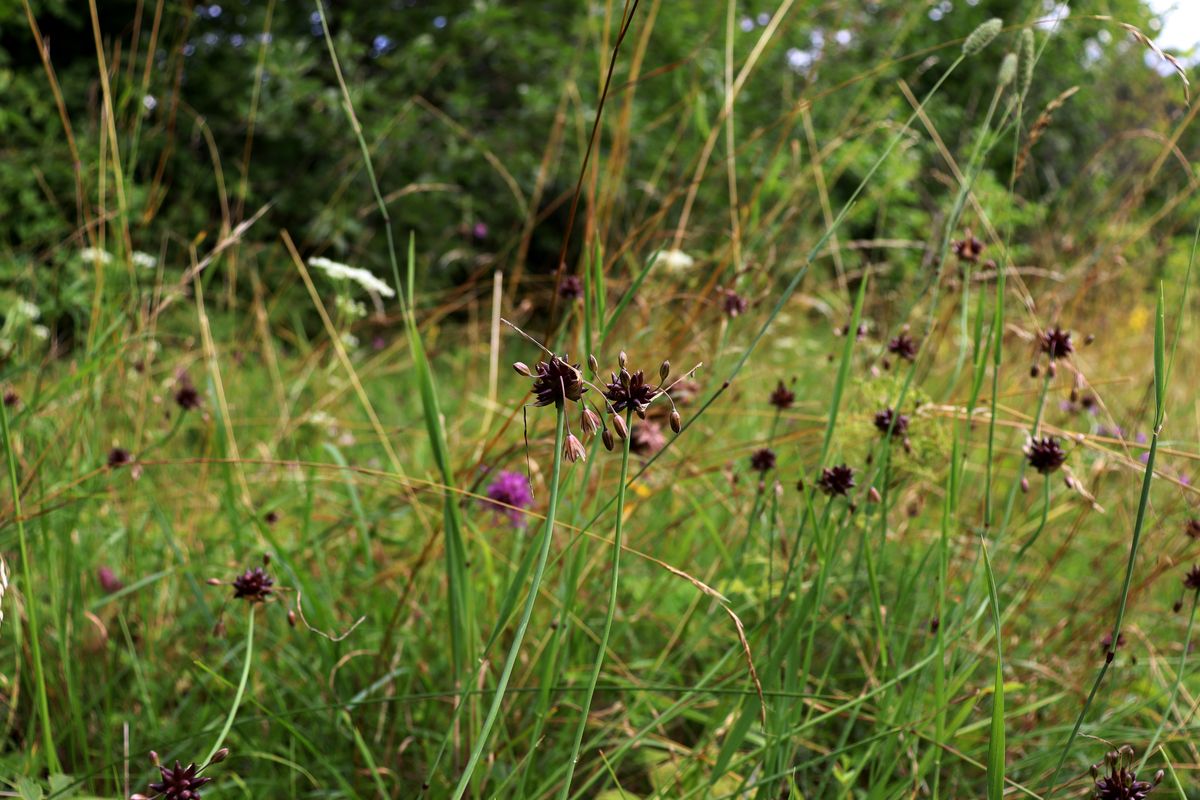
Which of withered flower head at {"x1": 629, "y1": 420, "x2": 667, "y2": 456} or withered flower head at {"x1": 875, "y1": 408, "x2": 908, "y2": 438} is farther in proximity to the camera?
withered flower head at {"x1": 629, "y1": 420, "x2": 667, "y2": 456}

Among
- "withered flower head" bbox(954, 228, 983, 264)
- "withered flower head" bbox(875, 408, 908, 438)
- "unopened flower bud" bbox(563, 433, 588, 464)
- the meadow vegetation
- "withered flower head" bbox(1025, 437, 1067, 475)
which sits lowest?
the meadow vegetation

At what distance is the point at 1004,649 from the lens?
1.35m

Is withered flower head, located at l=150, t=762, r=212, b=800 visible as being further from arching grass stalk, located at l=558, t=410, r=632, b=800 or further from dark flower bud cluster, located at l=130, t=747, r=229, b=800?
arching grass stalk, located at l=558, t=410, r=632, b=800

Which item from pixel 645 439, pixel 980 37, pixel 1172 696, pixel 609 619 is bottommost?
pixel 645 439

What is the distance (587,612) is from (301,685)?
43 cm

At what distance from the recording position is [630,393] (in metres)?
0.58

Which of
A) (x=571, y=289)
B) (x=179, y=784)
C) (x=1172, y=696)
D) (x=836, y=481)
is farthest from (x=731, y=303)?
(x=179, y=784)

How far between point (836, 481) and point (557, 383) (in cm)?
50

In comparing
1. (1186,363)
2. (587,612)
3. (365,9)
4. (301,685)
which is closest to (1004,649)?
(587,612)

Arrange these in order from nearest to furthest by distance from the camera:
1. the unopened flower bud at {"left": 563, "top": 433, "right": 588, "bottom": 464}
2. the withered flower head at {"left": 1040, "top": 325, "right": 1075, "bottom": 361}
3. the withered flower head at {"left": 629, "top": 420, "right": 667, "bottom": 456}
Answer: the unopened flower bud at {"left": 563, "top": 433, "right": 588, "bottom": 464}
the withered flower head at {"left": 1040, "top": 325, "right": 1075, "bottom": 361}
the withered flower head at {"left": 629, "top": 420, "right": 667, "bottom": 456}

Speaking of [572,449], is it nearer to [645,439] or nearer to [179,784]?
[179,784]

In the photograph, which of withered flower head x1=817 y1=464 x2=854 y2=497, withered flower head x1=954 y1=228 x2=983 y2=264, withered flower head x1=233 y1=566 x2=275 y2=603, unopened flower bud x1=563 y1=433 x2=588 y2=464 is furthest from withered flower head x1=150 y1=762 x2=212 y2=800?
withered flower head x1=954 y1=228 x2=983 y2=264

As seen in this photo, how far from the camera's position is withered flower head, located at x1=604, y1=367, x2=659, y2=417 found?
58 cm

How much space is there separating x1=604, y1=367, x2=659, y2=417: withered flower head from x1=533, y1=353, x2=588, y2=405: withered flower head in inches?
0.8
